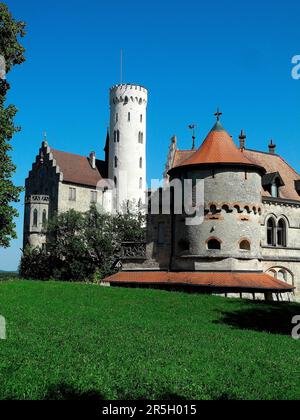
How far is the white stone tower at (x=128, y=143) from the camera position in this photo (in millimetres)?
74438

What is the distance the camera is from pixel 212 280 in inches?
1099

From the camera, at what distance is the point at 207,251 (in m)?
29.4

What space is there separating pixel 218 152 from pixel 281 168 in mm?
11287

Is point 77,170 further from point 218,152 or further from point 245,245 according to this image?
point 245,245

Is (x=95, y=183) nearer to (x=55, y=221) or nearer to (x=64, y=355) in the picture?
(x=55, y=221)

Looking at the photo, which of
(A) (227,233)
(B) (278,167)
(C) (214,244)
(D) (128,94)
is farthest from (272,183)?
(D) (128,94)

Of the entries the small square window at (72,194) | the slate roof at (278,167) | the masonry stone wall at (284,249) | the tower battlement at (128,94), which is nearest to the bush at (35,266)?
the slate roof at (278,167)

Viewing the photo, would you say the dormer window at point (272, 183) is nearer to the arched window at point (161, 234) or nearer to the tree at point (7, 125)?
the arched window at point (161, 234)

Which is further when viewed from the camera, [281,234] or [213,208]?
[281,234]

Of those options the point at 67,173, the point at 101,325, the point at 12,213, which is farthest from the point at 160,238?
the point at 67,173

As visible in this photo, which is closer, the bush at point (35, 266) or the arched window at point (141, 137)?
the bush at point (35, 266)

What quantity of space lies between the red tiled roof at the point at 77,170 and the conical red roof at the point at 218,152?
38126 mm

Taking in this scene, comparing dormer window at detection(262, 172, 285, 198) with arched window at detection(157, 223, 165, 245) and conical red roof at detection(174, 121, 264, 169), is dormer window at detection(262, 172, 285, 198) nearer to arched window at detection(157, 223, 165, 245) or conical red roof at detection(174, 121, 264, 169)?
conical red roof at detection(174, 121, 264, 169)

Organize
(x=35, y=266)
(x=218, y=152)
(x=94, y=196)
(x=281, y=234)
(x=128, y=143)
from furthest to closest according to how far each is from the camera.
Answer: (x=128, y=143), (x=94, y=196), (x=35, y=266), (x=281, y=234), (x=218, y=152)
